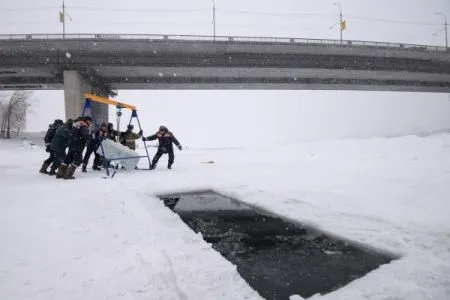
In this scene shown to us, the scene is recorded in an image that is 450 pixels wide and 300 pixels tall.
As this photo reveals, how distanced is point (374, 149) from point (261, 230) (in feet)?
51.3

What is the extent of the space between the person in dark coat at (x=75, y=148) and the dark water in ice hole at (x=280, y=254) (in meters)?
5.26

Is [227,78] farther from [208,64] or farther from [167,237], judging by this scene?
[167,237]

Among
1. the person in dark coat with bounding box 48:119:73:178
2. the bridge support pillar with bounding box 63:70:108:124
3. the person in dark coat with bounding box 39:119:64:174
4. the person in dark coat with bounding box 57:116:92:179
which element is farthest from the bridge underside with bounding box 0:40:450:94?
the person in dark coat with bounding box 48:119:73:178

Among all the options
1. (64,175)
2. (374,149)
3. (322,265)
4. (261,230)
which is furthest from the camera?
(374,149)

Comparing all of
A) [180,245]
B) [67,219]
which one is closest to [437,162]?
[180,245]

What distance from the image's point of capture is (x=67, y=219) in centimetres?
443

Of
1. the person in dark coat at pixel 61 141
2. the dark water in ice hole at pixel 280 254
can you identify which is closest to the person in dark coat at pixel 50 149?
the person in dark coat at pixel 61 141

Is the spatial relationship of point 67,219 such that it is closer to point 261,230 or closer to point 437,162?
point 261,230

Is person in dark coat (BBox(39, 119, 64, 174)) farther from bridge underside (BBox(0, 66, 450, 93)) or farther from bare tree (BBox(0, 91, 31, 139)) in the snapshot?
bare tree (BBox(0, 91, 31, 139))

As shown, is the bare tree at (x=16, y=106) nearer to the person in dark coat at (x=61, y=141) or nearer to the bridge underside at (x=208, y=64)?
the bridge underside at (x=208, y=64)

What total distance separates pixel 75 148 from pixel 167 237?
6.47 metres

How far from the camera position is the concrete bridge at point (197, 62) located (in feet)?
98.4

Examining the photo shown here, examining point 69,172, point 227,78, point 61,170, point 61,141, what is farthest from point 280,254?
point 227,78

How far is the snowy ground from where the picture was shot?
2.44m
